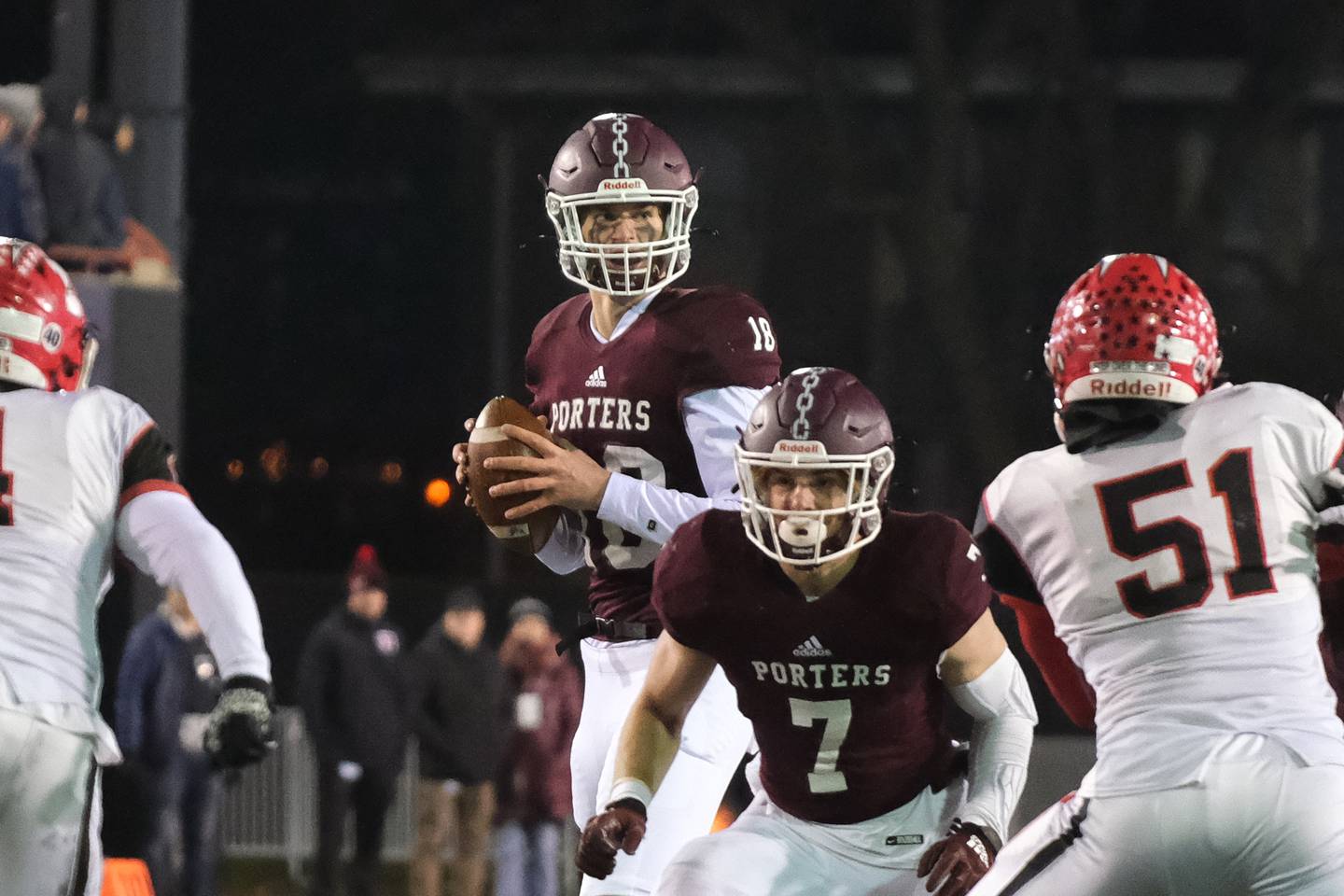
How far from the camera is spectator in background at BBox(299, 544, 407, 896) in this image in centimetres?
871

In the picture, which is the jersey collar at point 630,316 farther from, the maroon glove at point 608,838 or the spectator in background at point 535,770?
the spectator in background at point 535,770

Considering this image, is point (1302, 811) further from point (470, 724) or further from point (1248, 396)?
point (470, 724)

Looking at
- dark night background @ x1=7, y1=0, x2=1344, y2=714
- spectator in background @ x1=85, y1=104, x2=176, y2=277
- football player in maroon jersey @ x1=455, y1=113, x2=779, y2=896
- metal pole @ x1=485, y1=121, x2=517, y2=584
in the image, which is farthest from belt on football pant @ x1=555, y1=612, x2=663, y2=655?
metal pole @ x1=485, y1=121, x2=517, y2=584

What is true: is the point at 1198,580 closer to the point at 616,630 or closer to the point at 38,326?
the point at 616,630

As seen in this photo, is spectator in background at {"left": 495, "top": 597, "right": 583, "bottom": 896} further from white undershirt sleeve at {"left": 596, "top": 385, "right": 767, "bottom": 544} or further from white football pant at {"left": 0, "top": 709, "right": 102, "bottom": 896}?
white football pant at {"left": 0, "top": 709, "right": 102, "bottom": 896}

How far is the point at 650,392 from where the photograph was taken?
4.39 metres

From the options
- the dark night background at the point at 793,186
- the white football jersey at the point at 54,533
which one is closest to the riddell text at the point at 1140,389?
the white football jersey at the point at 54,533

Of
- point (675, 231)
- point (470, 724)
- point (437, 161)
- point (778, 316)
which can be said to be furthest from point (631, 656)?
point (437, 161)

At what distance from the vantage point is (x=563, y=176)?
4527mm

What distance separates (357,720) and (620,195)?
15.3ft

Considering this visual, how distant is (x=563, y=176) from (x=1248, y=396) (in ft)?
5.24

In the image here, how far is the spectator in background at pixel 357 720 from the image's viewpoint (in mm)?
8711

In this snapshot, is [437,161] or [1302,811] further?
[437,161]

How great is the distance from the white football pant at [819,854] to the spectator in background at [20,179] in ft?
17.9
